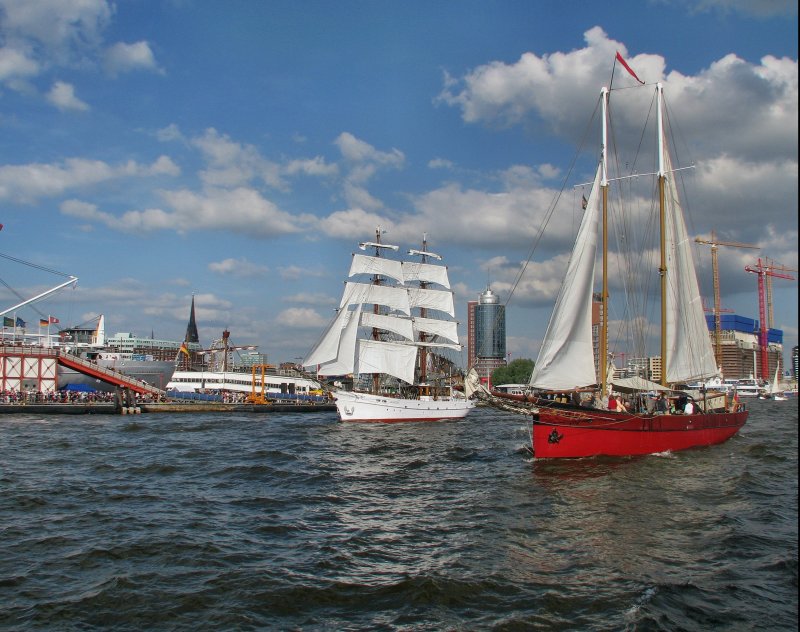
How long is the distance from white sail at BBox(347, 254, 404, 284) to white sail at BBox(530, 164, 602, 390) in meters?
48.1

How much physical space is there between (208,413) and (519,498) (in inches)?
2432

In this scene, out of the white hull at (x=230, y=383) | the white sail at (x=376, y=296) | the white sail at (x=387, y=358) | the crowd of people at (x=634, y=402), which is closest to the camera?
the crowd of people at (x=634, y=402)

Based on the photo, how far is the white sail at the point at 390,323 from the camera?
74.2m

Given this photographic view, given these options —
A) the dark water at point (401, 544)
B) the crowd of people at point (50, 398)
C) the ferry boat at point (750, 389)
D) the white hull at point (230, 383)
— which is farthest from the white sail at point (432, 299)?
the ferry boat at point (750, 389)

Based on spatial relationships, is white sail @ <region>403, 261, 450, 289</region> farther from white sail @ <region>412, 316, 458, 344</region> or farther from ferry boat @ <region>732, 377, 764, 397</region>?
ferry boat @ <region>732, 377, 764, 397</region>

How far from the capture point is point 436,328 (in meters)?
80.4

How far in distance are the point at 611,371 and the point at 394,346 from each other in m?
40.3

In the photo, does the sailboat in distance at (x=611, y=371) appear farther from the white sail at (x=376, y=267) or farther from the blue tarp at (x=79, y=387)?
the blue tarp at (x=79, y=387)

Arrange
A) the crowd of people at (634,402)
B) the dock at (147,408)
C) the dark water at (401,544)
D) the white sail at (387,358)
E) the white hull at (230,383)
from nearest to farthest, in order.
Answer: the dark water at (401,544), the crowd of people at (634,402), the dock at (147,408), the white sail at (387,358), the white hull at (230,383)

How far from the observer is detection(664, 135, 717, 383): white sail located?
36.2 metres

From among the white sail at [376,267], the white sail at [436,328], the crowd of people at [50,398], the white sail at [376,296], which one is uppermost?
the white sail at [376,267]

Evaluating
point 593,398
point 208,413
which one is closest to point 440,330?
point 208,413

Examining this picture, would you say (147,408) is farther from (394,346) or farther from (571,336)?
(571,336)

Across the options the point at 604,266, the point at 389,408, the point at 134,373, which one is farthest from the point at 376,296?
the point at 134,373
